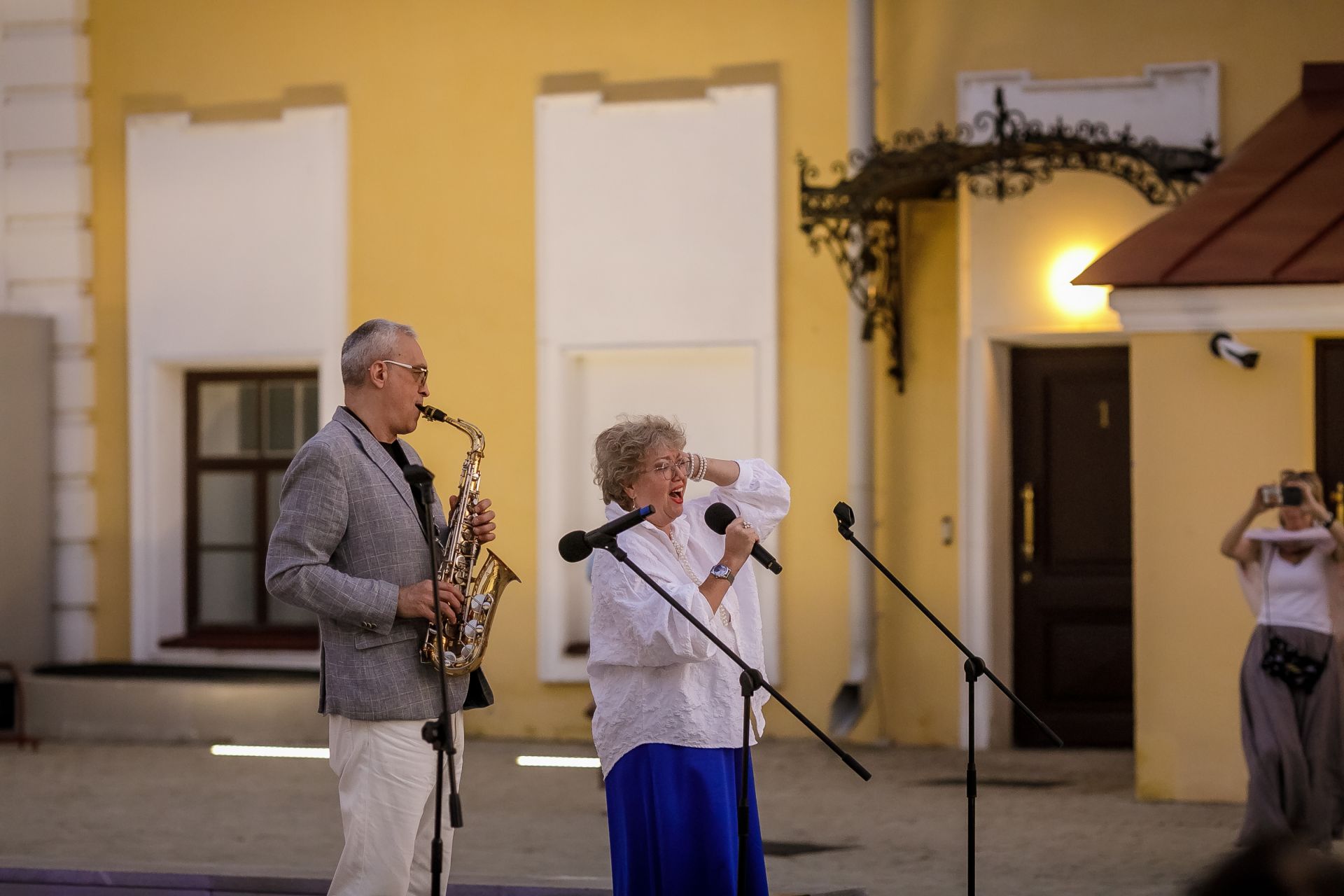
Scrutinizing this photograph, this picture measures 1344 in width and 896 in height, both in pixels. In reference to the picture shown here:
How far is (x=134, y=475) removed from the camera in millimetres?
12062

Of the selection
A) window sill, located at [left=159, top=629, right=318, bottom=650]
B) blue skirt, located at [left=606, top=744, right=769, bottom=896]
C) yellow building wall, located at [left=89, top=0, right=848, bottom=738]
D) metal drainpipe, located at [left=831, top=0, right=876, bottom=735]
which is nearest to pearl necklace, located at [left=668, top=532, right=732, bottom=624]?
blue skirt, located at [left=606, top=744, right=769, bottom=896]

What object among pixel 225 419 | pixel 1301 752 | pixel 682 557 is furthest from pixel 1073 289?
pixel 682 557

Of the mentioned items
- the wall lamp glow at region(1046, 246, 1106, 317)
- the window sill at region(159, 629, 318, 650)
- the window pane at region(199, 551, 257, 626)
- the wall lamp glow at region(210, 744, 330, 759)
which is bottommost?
the wall lamp glow at region(210, 744, 330, 759)

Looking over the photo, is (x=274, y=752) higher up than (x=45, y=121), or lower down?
lower down

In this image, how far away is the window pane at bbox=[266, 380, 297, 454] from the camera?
12.2 metres

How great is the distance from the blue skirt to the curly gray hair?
2.30ft

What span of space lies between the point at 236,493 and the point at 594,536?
331 inches

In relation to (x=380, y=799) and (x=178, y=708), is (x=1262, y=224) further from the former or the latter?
(x=178, y=708)

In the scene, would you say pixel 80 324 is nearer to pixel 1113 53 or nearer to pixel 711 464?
pixel 1113 53

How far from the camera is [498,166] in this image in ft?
37.9

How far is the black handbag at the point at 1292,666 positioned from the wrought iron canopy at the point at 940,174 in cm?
279

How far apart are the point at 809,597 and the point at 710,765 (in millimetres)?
6421

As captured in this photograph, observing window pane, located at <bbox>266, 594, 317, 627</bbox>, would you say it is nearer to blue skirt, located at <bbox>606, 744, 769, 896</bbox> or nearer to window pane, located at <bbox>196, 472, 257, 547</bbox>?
window pane, located at <bbox>196, 472, 257, 547</bbox>

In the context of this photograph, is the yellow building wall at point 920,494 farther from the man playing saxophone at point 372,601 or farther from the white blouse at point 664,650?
the man playing saxophone at point 372,601
